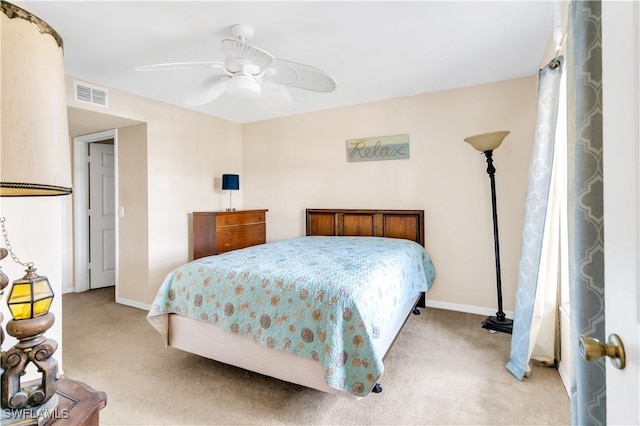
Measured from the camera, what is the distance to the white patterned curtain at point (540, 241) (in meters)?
1.99

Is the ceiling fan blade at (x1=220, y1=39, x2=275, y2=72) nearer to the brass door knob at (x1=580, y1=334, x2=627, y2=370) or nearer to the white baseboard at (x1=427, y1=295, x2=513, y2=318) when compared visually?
the brass door knob at (x1=580, y1=334, x2=627, y2=370)

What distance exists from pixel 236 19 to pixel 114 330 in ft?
9.66

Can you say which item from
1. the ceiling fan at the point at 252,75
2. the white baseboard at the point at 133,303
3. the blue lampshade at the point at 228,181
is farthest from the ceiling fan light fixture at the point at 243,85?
the white baseboard at the point at 133,303

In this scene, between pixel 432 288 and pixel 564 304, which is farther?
pixel 432 288

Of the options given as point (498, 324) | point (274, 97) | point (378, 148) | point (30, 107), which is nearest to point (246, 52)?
point (274, 97)

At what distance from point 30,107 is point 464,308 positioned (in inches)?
145

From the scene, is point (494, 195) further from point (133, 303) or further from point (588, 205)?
point (133, 303)

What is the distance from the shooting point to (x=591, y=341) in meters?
0.63

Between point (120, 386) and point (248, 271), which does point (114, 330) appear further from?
point (248, 271)

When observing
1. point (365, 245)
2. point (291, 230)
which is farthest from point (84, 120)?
point (365, 245)

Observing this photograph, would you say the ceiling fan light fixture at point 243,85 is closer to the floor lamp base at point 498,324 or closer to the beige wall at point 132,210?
the beige wall at point 132,210

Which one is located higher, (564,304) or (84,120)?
(84,120)

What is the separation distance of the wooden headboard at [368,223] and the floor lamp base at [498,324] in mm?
988

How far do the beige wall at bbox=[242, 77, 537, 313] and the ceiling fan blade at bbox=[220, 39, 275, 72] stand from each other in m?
2.24
